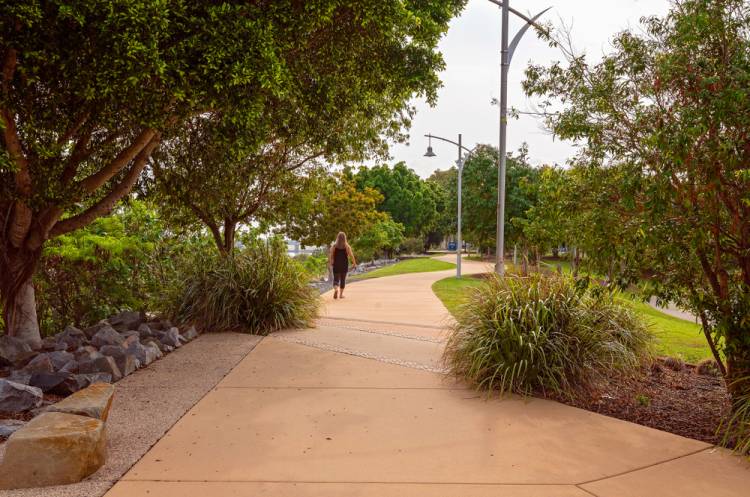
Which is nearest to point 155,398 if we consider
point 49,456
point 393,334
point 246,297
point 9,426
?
point 9,426

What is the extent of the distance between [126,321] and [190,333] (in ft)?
3.68

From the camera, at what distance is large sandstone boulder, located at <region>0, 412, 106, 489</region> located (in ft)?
11.7

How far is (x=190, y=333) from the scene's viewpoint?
8.54 meters

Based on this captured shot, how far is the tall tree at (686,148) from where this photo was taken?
412 cm

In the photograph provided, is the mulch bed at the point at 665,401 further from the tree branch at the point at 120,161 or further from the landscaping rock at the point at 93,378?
the tree branch at the point at 120,161

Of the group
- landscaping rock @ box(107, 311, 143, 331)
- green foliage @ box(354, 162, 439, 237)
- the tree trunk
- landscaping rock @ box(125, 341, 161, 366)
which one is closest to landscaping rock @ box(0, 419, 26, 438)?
landscaping rock @ box(125, 341, 161, 366)

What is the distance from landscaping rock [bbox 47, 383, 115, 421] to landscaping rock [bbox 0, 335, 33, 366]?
8.76 feet

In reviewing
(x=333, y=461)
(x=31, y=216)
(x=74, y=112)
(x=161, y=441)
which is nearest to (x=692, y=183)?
(x=333, y=461)

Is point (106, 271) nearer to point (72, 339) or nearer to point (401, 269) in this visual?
point (72, 339)

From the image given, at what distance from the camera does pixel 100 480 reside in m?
3.70

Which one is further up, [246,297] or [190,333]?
[246,297]

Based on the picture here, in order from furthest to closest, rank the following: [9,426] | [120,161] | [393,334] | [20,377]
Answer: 1. [393,334]
2. [120,161]
3. [20,377]
4. [9,426]

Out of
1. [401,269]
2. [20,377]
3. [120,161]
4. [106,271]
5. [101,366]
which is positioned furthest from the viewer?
[401,269]

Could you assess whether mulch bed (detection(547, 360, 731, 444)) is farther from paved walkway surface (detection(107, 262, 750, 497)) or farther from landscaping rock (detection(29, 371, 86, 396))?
landscaping rock (detection(29, 371, 86, 396))
